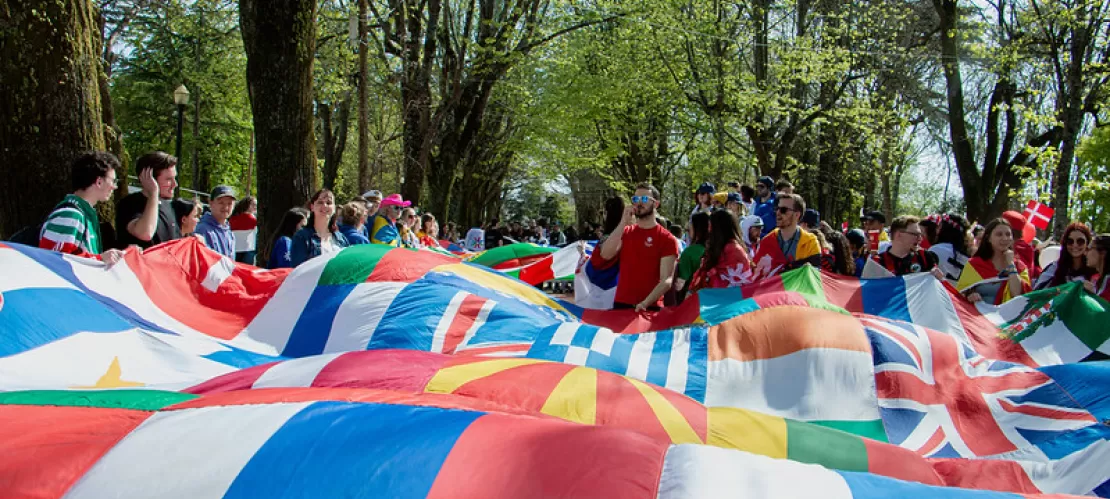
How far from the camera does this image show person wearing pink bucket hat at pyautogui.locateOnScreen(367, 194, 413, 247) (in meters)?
8.62

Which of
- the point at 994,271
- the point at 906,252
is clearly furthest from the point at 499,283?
the point at 994,271

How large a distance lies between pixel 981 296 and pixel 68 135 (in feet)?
24.1

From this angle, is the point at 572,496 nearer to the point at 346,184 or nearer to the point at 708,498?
the point at 708,498

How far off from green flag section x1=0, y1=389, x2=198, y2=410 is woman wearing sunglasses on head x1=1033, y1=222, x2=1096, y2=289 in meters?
6.40

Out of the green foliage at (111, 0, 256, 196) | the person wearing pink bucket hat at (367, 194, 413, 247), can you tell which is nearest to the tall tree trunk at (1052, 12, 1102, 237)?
the person wearing pink bucket hat at (367, 194, 413, 247)

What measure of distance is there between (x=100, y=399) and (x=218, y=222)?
16.3 feet

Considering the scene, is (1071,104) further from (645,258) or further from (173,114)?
(173,114)

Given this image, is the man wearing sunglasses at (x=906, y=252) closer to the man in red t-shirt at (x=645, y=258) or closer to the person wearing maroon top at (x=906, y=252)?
the person wearing maroon top at (x=906, y=252)

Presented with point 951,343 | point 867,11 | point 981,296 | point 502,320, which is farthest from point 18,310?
point 867,11

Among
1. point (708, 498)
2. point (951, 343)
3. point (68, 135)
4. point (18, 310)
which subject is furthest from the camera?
point (68, 135)

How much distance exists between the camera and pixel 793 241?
20.9 ft

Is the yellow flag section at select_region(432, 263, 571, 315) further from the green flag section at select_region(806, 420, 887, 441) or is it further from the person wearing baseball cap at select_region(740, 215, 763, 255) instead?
the person wearing baseball cap at select_region(740, 215, 763, 255)

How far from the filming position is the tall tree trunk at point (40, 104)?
532 centimetres

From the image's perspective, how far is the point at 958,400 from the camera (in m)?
3.78
